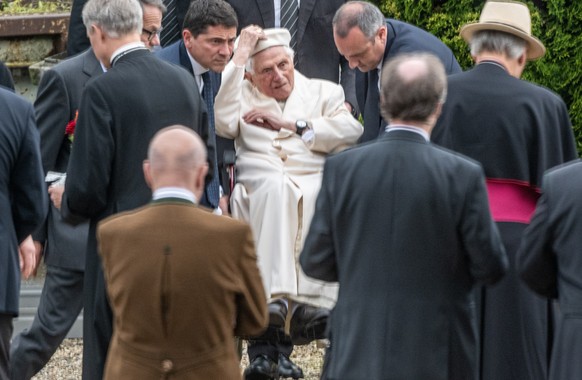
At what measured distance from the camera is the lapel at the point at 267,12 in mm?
8523

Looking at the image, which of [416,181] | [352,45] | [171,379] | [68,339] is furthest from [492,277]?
[68,339]

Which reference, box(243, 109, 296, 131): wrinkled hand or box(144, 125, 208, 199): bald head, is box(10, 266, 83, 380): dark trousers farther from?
box(144, 125, 208, 199): bald head

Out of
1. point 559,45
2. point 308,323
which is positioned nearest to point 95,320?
point 308,323

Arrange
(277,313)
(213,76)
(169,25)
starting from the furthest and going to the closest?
(169,25)
(213,76)
(277,313)

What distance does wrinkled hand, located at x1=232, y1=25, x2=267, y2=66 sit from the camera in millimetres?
7566

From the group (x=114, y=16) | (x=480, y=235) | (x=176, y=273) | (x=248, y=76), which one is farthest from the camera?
(x=248, y=76)

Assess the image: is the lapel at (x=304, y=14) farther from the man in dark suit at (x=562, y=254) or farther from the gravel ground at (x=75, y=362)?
the man in dark suit at (x=562, y=254)

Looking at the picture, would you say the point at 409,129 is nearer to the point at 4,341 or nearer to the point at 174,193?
the point at 174,193

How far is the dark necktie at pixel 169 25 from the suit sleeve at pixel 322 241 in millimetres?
3995

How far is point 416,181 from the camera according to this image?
496cm

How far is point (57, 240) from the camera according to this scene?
293 inches

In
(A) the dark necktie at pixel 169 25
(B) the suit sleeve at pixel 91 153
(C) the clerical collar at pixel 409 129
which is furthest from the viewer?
(A) the dark necktie at pixel 169 25

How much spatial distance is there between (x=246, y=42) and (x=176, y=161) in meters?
2.98

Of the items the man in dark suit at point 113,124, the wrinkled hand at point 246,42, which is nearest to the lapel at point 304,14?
the wrinkled hand at point 246,42
